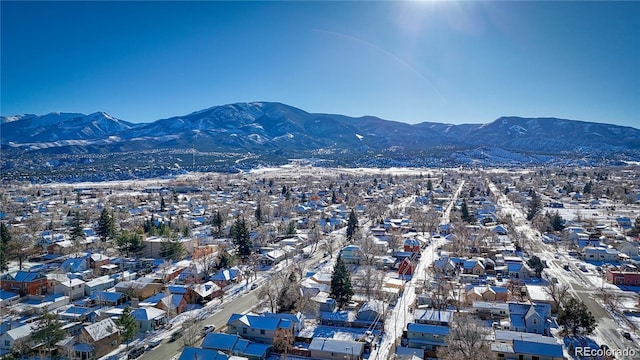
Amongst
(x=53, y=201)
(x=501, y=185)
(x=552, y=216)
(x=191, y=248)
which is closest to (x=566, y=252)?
(x=552, y=216)

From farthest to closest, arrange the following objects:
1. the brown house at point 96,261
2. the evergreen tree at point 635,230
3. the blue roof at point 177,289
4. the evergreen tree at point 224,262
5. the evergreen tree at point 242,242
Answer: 1. the evergreen tree at point 635,230
2. the evergreen tree at point 242,242
3. the brown house at point 96,261
4. the evergreen tree at point 224,262
5. the blue roof at point 177,289

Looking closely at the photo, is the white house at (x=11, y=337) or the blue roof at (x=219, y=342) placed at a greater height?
the blue roof at (x=219, y=342)

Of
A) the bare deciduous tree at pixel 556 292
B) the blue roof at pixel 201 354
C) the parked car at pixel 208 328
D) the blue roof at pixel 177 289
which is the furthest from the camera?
the blue roof at pixel 177 289

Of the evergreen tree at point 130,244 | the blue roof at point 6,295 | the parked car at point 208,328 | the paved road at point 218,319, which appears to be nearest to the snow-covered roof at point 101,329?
the paved road at point 218,319

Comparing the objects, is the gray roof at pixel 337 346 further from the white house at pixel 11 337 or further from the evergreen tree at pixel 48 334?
the white house at pixel 11 337

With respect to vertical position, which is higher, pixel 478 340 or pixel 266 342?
pixel 478 340

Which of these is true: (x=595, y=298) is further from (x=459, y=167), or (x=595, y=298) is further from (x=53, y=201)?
(x=459, y=167)
